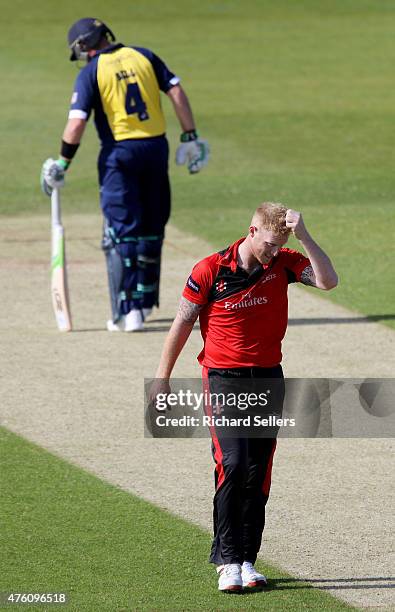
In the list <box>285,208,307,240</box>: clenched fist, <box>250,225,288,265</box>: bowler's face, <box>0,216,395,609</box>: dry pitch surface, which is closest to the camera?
<box>285,208,307,240</box>: clenched fist

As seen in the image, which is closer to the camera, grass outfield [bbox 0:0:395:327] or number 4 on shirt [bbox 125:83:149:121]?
number 4 on shirt [bbox 125:83:149:121]

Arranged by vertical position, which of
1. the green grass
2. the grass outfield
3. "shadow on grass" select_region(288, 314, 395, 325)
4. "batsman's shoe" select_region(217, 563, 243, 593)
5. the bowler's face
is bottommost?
the grass outfield

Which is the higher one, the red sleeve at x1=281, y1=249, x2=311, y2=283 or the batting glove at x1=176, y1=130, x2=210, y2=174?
the red sleeve at x1=281, y1=249, x2=311, y2=283

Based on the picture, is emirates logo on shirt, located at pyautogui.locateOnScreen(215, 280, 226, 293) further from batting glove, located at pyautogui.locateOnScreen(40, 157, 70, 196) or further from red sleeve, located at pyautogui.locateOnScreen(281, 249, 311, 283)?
batting glove, located at pyautogui.locateOnScreen(40, 157, 70, 196)

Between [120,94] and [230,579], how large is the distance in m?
5.84

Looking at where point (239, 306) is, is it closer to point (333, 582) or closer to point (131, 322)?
point (333, 582)

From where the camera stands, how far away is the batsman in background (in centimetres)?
1155

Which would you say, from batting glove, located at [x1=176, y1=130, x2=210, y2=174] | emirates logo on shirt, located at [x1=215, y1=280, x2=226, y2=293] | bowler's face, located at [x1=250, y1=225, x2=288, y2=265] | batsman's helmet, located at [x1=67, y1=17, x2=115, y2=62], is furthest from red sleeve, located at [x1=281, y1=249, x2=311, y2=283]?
batting glove, located at [x1=176, y1=130, x2=210, y2=174]

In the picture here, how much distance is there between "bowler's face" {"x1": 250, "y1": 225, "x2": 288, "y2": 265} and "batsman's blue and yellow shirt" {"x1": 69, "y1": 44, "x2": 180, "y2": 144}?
5276 mm

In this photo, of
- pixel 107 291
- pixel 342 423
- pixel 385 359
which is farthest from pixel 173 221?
pixel 342 423

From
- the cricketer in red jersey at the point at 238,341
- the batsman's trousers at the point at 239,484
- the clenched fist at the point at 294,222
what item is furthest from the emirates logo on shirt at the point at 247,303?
the clenched fist at the point at 294,222

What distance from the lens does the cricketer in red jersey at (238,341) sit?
6.56 meters

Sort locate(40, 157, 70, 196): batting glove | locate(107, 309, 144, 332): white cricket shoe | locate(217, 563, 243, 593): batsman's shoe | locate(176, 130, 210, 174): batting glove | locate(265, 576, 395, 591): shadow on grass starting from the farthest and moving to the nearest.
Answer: locate(176, 130, 210, 174): batting glove → locate(40, 157, 70, 196): batting glove → locate(107, 309, 144, 332): white cricket shoe → locate(265, 576, 395, 591): shadow on grass → locate(217, 563, 243, 593): batsman's shoe

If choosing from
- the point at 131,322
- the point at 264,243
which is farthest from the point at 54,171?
the point at 264,243
